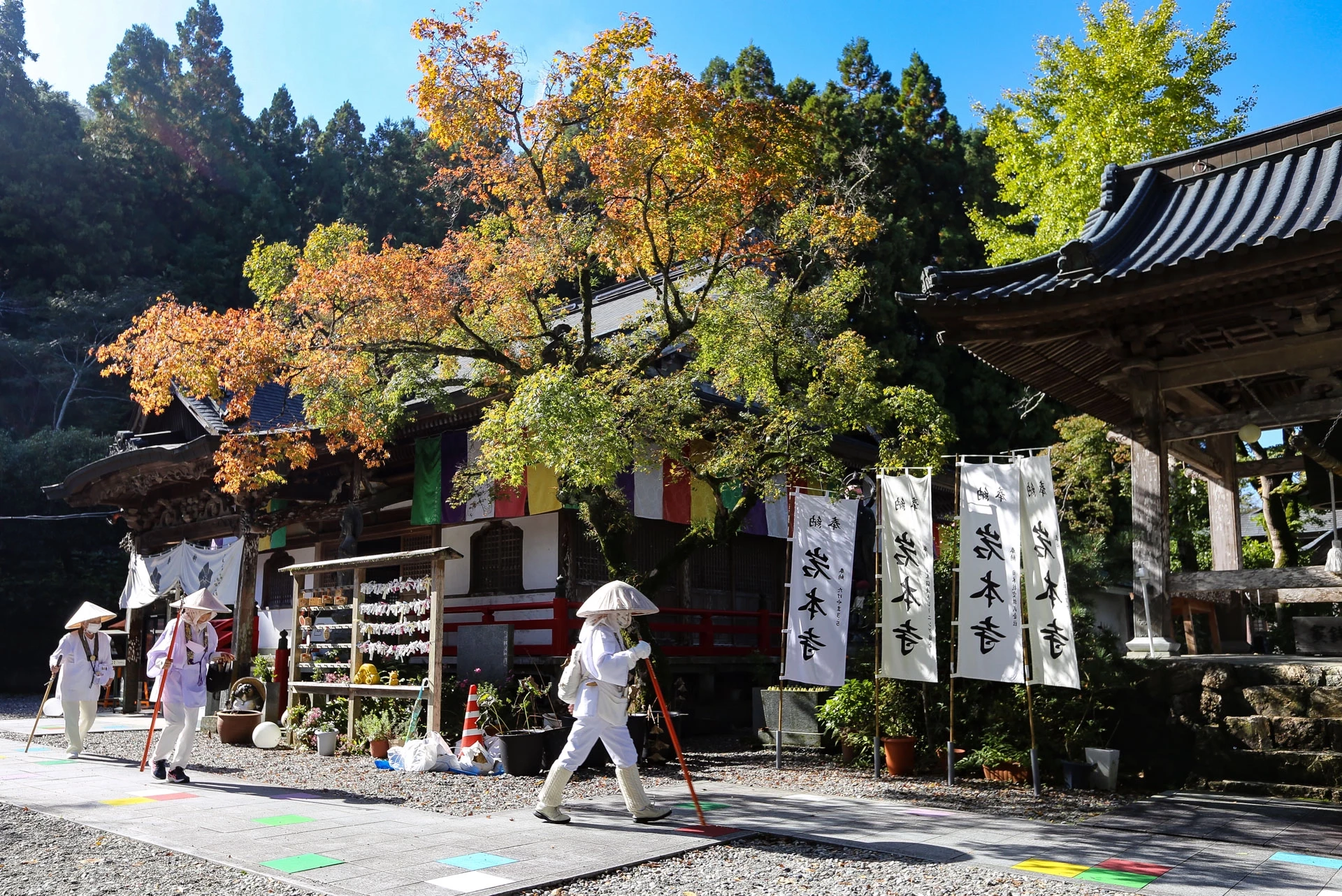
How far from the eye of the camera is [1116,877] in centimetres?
565

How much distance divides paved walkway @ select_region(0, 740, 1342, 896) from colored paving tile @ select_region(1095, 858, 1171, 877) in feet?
0.05

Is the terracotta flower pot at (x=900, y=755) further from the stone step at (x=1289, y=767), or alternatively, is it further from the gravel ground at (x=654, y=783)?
the stone step at (x=1289, y=767)

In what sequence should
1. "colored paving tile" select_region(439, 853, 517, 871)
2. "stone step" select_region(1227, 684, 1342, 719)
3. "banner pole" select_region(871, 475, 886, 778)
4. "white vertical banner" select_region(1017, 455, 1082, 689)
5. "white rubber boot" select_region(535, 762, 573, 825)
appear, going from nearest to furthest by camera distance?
"colored paving tile" select_region(439, 853, 517, 871) < "white rubber boot" select_region(535, 762, 573, 825) < "stone step" select_region(1227, 684, 1342, 719) < "white vertical banner" select_region(1017, 455, 1082, 689) < "banner pole" select_region(871, 475, 886, 778)

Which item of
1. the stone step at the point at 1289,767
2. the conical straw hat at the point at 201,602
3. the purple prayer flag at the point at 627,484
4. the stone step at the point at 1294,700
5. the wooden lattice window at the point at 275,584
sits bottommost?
the stone step at the point at 1289,767

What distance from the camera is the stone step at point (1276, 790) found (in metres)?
7.76

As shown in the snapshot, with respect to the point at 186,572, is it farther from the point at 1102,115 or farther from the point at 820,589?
the point at 1102,115

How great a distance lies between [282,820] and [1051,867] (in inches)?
210

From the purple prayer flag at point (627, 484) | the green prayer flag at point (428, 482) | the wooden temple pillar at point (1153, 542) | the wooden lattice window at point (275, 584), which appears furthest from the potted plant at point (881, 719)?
the wooden lattice window at point (275, 584)

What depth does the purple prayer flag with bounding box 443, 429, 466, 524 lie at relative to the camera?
15.0 metres

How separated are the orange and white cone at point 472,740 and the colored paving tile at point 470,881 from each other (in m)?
4.58

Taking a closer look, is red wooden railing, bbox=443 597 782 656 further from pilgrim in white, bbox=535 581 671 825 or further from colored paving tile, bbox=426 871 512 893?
colored paving tile, bbox=426 871 512 893

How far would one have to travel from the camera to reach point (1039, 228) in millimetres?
19984

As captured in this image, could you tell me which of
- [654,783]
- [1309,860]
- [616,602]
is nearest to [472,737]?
[654,783]

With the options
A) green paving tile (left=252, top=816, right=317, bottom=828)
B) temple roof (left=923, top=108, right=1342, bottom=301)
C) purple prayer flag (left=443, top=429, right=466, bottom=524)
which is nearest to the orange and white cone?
green paving tile (left=252, top=816, right=317, bottom=828)
